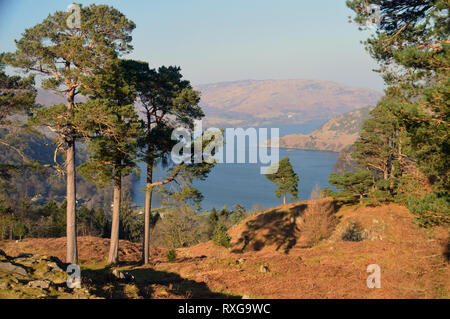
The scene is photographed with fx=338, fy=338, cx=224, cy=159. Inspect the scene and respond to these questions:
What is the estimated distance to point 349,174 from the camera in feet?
107

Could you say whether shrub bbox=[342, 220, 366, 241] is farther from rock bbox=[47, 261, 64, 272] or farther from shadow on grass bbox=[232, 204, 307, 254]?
rock bbox=[47, 261, 64, 272]

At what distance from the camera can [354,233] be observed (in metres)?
27.3

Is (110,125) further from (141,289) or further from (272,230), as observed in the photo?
(272,230)

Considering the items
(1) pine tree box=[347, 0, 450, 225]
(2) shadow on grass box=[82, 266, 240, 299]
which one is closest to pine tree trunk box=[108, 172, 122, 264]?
(2) shadow on grass box=[82, 266, 240, 299]

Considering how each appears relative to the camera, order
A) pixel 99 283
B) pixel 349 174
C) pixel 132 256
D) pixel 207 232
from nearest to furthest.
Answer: pixel 99 283
pixel 132 256
pixel 349 174
pixel 207 232

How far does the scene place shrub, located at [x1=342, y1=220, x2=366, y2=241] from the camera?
26.7 metres

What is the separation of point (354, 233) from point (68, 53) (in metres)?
24.0

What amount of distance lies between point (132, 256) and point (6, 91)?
42.7 feet

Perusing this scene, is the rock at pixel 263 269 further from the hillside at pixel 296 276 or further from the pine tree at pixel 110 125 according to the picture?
the pine tree at pixel 110 125

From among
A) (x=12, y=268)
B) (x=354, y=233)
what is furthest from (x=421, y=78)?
(x=354, y=233)

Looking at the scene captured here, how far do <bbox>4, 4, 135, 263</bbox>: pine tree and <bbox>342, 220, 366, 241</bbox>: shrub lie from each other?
68.9 ft
